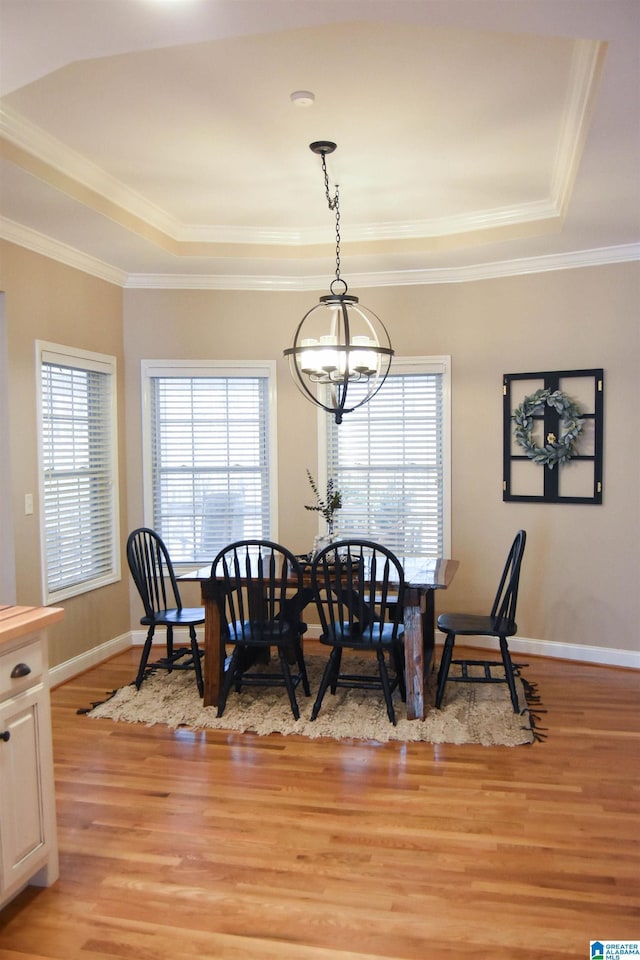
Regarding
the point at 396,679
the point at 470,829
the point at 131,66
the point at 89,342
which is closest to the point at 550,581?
the point at 396,679

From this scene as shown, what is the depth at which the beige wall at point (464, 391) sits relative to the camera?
4539mm

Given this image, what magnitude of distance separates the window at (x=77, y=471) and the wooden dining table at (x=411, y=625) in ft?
3.50

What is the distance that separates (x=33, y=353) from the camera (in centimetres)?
432

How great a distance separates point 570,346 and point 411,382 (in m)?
1.13

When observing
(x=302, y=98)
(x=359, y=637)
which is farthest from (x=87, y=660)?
(x=302, y=98)

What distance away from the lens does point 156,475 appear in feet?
18.0

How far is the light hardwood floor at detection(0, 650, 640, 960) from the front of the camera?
85.7 inches

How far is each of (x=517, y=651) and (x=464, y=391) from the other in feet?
6.18

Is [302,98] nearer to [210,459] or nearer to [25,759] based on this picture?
[25,759]

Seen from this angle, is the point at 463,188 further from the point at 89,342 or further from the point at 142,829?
the point at 142,829

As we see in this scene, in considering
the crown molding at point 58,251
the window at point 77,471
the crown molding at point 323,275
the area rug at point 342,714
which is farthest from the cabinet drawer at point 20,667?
the crown molding at point 323,275

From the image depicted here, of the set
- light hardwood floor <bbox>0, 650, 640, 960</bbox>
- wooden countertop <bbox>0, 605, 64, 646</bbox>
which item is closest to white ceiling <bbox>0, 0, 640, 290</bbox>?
wooden countertop <bbox>0, 605, 64, 646</bbox>

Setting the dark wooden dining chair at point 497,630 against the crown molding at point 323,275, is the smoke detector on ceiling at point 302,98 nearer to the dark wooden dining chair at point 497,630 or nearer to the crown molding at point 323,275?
the crown molding at point 323,275

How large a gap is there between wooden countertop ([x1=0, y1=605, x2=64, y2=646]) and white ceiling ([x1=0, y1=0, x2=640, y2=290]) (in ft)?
5.91
